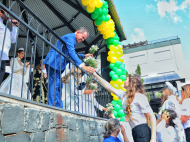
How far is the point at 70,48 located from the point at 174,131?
2.84 m

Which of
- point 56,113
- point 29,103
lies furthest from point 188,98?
point 29,103

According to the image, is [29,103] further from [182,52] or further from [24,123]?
[182,52]

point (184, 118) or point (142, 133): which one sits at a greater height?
point (184, 118)

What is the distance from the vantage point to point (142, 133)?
7.26 feet

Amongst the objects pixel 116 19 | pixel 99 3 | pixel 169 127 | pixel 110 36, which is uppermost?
pixel 116 19

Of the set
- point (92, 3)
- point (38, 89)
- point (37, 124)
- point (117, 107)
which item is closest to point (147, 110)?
point (37, 124)

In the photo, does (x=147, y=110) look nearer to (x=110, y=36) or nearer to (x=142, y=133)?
(x=142, y=133)

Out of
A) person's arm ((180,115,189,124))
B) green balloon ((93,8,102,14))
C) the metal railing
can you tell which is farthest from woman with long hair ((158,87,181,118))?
green balloon ((93,8,102,14))

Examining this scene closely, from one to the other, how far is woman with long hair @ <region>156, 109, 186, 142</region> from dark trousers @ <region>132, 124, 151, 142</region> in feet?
6.31

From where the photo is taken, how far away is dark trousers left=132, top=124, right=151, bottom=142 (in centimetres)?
221

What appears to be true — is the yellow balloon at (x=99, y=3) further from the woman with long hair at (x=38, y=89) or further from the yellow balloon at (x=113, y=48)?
Answer: the woman with long hair at (x=38, y=89)

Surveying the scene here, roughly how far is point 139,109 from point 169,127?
216 cm

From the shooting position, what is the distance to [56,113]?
2371mm

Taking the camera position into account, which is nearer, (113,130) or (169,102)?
(113,130)
